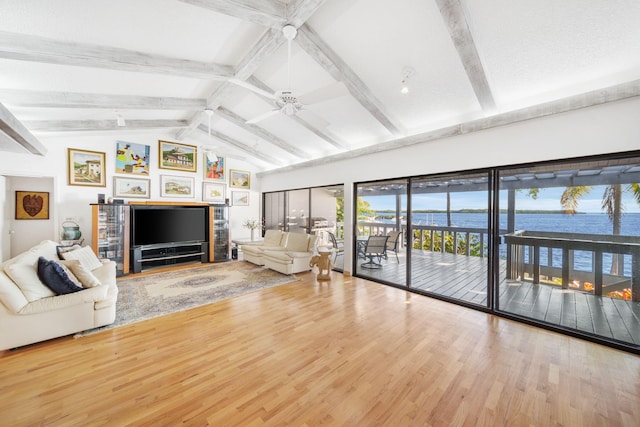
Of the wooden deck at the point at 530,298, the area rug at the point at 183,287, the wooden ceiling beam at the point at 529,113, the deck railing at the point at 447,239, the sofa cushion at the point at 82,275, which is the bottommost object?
the area rug at the point at 183,287

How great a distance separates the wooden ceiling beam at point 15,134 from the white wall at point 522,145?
5.33 m

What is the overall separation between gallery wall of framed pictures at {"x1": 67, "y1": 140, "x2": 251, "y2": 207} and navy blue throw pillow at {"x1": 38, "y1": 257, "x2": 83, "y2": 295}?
264 cm

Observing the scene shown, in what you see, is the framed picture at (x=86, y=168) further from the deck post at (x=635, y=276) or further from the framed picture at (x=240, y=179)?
the deck post at (x=635, y=276)

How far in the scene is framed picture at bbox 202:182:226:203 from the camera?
6.97m

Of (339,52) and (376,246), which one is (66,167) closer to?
(339,52)

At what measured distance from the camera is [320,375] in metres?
2.10

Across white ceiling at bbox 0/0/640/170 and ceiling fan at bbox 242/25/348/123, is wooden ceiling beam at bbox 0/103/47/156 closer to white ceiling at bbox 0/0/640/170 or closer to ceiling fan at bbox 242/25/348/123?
white ceiling at bbox 0/0/640/170

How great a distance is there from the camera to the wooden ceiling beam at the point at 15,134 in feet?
10.5

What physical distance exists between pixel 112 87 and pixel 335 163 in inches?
161

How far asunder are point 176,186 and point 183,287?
3260 mm

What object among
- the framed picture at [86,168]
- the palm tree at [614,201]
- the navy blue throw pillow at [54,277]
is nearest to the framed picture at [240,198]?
the framed picture at [86,168]

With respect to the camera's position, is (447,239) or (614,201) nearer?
(614,201)

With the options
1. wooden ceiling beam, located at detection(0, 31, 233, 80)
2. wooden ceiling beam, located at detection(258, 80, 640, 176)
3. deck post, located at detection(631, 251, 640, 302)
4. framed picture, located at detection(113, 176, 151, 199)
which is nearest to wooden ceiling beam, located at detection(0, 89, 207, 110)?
wooden ceiling beam, located at detection(0, 31, 233, 80)

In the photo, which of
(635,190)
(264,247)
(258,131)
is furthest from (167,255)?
(635,190)
